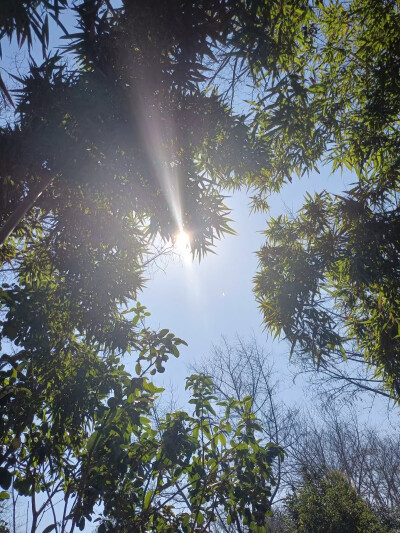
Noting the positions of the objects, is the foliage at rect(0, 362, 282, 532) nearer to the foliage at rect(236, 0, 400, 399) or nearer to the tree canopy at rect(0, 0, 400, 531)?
the tree canopy at rect(0, 0, 400, 531)

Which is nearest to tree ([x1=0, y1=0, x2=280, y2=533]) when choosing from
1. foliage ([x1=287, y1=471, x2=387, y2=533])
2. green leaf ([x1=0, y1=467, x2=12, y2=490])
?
green leaf ([x1=0, y1=467, x2=12, y2=490])

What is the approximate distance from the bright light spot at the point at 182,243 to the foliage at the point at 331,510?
17.2 feet

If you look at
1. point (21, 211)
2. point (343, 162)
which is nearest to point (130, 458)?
point (21, 211)

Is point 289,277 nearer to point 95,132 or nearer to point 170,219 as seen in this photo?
point 170,219

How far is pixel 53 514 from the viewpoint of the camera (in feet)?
7.97

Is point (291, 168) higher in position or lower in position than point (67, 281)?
higher

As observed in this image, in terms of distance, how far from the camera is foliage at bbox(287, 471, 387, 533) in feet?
19.7

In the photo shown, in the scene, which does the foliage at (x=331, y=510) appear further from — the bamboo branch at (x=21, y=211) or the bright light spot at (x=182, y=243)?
the bamboo branch at (x=21, y=211)

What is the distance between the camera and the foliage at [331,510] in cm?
601

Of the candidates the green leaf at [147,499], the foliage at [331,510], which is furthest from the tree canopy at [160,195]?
the foliage at [331,510]

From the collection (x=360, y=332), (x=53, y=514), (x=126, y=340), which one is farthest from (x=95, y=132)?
(x=360, y=332)

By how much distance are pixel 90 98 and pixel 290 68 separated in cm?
241

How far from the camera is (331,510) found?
625 cm

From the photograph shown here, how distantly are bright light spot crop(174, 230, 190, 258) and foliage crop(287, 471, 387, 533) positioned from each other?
17.2 ft
